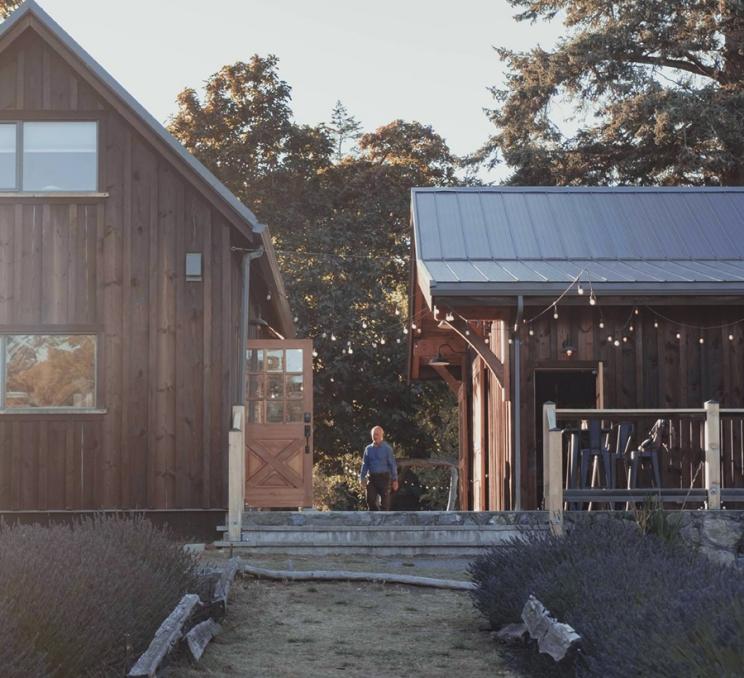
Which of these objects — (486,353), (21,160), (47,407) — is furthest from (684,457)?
(21,160)

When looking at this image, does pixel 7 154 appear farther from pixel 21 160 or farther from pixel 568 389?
pixel 568 389

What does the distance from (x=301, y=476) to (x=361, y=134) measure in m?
22.4

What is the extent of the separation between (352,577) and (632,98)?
21.1 metres

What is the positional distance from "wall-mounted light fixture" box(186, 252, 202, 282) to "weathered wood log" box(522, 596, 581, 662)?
7894 mm

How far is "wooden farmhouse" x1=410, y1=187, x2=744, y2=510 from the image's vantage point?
51.3 ft

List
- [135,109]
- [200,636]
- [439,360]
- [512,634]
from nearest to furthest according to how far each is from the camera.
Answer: [200,636] → [512,634] → [135,109] → [439,360]

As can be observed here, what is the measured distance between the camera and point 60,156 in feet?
53.9

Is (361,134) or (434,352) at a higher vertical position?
(361,134)

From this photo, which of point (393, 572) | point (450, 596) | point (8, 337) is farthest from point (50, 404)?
point (450, 596)

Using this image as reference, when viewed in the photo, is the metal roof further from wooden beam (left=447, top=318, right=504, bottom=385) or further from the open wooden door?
the open wooden door

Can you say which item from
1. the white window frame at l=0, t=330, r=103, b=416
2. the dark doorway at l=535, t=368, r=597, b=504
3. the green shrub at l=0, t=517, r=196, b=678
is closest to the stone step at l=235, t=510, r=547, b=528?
the white window frame at l=0, t=330, r=103, b=416

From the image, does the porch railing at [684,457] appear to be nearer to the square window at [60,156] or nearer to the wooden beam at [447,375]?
the square window at [60,156]

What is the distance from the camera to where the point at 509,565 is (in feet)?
33.8

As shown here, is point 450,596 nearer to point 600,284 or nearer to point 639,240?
point 600,284
